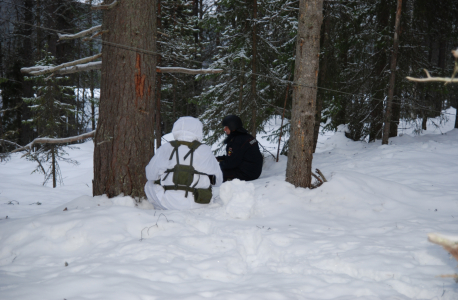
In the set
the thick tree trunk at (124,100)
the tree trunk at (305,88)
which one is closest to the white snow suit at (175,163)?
the thick tree trunk at (124,100)

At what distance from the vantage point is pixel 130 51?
4.93 metres

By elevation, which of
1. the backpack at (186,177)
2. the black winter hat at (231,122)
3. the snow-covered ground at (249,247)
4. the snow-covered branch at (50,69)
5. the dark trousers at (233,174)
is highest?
the snow-covered branch at (50,69)

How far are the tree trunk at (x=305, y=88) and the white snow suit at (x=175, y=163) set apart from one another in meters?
1.67

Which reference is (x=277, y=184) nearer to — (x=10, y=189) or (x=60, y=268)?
(x=60, y=268)

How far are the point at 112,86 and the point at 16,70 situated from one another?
17.4m

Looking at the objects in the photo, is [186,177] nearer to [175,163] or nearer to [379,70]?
[175,163]

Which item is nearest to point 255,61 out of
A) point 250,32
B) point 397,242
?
point 250,32

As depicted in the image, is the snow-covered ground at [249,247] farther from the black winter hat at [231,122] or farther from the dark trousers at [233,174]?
the black winter hat at [231,122]

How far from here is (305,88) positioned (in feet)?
18.4

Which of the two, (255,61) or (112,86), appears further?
(255,61)

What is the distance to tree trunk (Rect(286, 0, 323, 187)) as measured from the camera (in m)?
5.58

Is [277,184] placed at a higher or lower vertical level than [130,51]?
lower

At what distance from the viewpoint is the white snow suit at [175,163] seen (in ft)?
15.5

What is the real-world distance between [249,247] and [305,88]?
320cm
